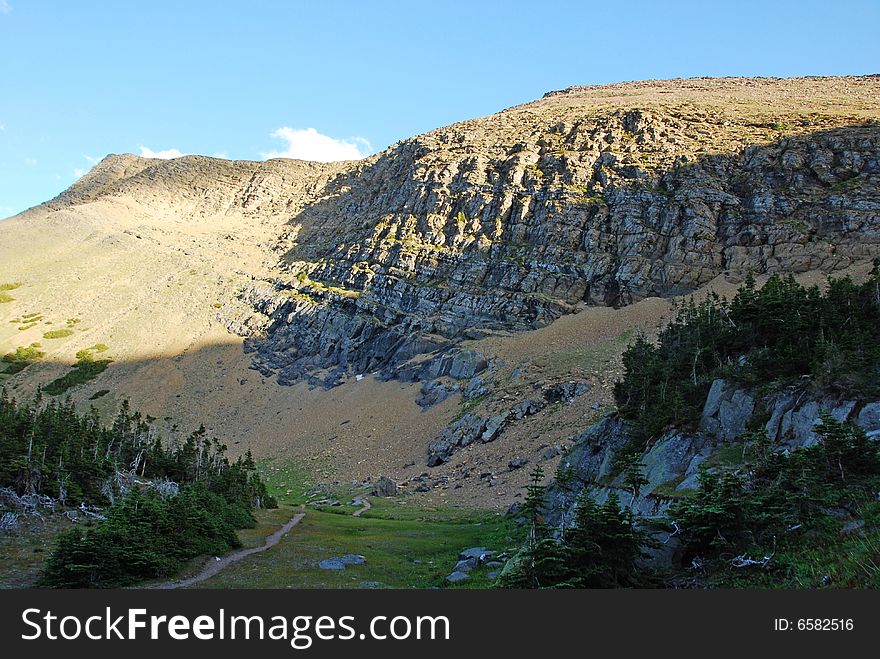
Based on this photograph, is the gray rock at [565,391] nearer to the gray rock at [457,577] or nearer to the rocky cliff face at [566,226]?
the rocky cliff face at [566,226]

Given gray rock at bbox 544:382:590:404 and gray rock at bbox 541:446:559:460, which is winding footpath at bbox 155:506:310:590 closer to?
gray rock at bbox 541:446:559:460

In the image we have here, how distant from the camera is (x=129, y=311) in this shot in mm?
119938

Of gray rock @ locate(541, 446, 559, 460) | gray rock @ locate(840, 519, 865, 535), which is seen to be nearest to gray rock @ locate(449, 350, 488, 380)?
gray rock @ locate(541, 446, 559, 460)

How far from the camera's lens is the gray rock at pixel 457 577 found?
64.8 ft

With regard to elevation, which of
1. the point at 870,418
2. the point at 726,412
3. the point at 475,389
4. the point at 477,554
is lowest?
the point at 477,554

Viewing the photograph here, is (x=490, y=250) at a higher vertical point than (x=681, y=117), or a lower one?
lower

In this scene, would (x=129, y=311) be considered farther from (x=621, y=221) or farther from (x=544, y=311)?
(x=621, y=221)

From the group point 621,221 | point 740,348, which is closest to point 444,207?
point 621,221

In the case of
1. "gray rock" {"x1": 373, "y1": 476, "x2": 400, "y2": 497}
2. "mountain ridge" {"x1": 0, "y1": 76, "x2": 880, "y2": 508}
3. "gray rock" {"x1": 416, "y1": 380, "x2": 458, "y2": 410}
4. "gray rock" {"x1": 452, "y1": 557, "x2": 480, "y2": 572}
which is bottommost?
"gray rock" {"x1": 373, "y1": 476, "x2": 400, "y2": 497}

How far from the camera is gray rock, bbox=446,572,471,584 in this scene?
778 inches

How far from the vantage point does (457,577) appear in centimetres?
2011

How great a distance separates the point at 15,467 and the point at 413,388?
56995mm

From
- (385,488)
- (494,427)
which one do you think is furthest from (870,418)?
(494,427)

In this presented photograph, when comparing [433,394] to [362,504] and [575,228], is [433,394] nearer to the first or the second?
[362,504]
